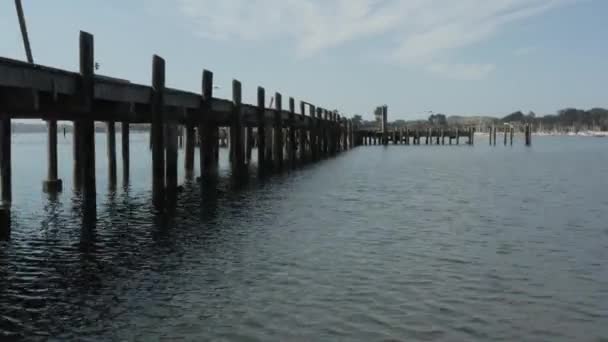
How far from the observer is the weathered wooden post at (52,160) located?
79.3ft

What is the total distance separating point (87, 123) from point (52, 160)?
751 centimetres

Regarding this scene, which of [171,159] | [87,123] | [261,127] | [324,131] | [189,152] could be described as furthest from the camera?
[324,131]

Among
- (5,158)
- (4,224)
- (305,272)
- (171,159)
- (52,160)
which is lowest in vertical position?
(305,272)

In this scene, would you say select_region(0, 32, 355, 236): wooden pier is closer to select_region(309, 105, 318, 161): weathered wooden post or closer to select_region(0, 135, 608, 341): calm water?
select_region(0, 135, 608, 341): calm water

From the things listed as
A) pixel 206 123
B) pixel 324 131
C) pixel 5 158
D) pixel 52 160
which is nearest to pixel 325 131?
pixel 324 131

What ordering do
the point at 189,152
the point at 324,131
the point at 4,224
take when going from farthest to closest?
the point at 324,131 → the point at 189,152 → the point at 4,224

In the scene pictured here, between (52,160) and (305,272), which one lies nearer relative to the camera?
(305,272)

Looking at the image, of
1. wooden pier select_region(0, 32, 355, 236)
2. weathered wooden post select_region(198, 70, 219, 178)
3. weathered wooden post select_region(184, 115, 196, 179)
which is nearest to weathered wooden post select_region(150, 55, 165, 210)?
wooden pier select_region(0, 32, 355, 236)

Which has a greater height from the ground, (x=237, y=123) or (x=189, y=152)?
(x=237, y=123)

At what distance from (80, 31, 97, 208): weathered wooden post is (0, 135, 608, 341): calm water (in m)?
0.94

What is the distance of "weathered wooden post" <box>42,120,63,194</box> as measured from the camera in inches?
952

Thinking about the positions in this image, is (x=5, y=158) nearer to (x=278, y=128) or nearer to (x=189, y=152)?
(x=189, y=152)

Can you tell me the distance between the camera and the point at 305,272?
1233cm

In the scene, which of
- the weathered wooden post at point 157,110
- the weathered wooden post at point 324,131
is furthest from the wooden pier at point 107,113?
the weathered wooden post at point 324,131
